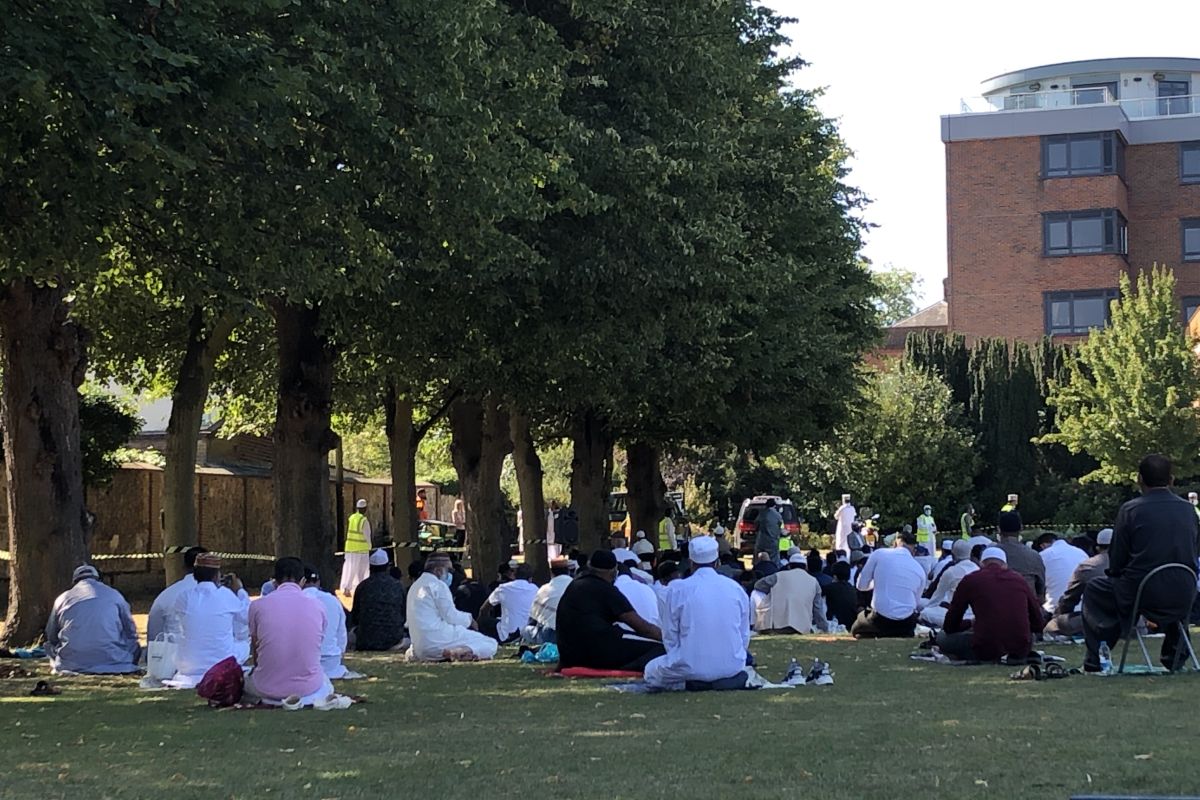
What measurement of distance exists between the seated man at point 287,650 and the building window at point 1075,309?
193 feet

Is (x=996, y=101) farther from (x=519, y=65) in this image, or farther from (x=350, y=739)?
(x=350, y=739)

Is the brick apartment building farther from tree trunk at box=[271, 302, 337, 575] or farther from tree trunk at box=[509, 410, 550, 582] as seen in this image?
tree trunk at box=[271, 302, 337, 575]

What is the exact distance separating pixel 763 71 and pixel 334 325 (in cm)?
1222

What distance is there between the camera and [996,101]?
7238 centimetres

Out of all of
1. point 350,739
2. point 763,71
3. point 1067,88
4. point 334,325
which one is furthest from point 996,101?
point 350,739

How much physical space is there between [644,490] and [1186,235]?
122 ft

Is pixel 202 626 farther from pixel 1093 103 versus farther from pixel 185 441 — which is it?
pixel 1093 103

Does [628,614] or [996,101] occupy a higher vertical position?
[996,101]

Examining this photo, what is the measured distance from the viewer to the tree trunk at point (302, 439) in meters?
22.2

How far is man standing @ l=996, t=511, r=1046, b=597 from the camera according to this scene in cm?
1772

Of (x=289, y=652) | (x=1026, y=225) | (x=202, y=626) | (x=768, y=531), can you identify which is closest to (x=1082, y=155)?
(x=1026, y=225)

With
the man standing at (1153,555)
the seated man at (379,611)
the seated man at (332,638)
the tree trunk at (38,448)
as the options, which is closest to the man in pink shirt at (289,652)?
the seated man at (332,638)

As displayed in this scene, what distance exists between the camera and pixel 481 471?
3070cm

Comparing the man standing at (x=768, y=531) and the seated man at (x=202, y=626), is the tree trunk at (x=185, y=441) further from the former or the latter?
the man standing at (x=768, y=531)
